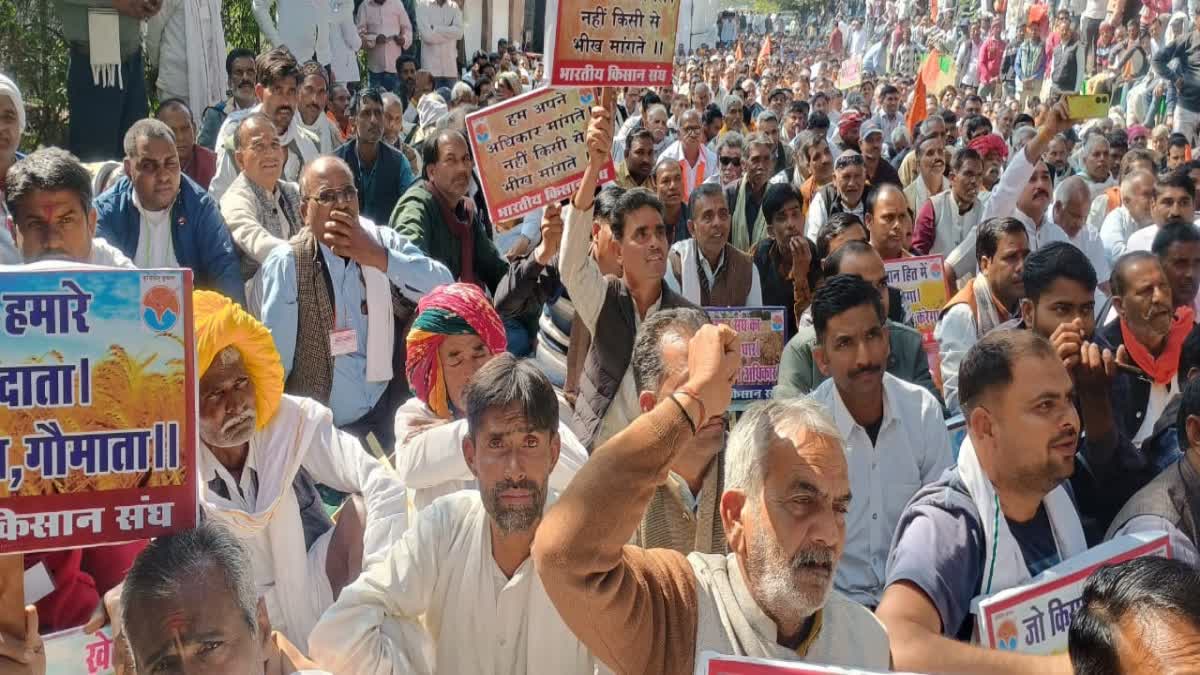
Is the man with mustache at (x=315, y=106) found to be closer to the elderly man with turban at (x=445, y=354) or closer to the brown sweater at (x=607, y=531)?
the elderly man with turban at (x=445, y=354)

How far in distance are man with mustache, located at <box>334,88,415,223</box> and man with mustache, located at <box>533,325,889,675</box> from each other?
637 cm

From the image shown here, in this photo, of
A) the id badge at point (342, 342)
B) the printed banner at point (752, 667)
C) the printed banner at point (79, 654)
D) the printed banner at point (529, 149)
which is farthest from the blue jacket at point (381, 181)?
the printed banner at point (752, 667)

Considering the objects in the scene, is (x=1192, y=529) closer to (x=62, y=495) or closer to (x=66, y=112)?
(x=62, y=495)

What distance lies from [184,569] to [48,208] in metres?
2.42

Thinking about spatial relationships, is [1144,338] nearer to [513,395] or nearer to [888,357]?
[888,357]

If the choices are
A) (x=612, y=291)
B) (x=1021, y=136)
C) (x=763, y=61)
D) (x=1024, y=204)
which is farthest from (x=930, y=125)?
(x=763, y=61)

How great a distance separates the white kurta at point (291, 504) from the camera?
3.61 metres

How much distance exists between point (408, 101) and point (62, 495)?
537 inches

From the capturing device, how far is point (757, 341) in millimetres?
6055

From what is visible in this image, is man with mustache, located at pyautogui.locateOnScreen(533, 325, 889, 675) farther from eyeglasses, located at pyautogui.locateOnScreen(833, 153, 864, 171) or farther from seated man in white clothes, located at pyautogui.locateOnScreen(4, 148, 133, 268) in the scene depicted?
eyeglasses, located at pyautogui.locateOnScreen(833, 153, 864, 171)

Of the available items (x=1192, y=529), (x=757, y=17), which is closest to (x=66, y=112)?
(x=1192, y=529)

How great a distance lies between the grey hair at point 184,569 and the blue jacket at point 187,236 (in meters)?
3.37

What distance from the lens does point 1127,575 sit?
257cm

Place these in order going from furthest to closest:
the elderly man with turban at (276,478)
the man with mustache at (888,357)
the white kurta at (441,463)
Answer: the man with mustache at (888,357)
the white kurta at (441,463)
the elderly man with turban at (276,478)
